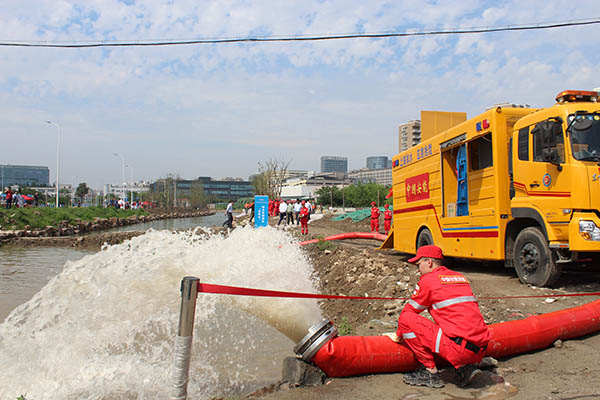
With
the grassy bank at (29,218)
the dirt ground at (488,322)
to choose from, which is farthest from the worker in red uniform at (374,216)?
the grassy bank at (29,218)

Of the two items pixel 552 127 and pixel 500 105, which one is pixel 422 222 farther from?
pixel 552 127

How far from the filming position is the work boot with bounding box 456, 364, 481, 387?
4.46 metres

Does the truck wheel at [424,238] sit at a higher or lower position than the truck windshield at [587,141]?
lower

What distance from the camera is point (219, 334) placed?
8336 mm

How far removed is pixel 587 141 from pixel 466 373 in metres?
4.71

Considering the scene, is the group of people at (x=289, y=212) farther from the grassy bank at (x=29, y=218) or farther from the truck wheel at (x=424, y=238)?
the grassy bank at (x=29, y=218)

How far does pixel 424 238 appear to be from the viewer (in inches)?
456

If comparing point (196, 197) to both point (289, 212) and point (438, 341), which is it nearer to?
point (289, 212)

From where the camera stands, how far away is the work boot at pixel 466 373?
4.46m

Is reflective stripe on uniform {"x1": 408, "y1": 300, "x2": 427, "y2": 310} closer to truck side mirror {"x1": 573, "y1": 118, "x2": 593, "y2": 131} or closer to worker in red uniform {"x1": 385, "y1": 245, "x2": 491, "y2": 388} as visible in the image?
worker in red uniform {"x1": 385, "y1": 245, "x2": 491, "y2": 388}

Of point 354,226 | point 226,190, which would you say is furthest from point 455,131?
point 226,190

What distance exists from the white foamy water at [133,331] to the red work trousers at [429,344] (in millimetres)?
2213

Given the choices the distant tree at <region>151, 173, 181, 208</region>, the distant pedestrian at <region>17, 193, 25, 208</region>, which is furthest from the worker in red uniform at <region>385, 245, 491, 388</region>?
the distant tree at <region>151, 173, 181, 208</region>

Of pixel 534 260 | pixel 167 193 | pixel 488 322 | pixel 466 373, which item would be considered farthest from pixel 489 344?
pixel 167 193
